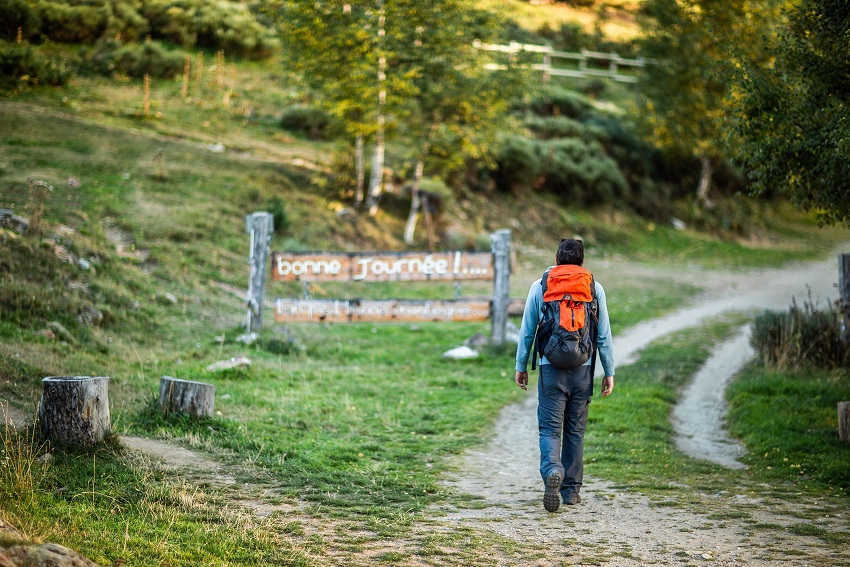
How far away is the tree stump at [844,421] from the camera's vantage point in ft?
27.9

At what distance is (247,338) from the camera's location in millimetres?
12719

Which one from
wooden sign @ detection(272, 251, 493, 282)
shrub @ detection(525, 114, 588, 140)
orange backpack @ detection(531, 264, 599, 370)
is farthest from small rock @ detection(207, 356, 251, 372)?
shrub @ detection(525, 114, 588, 140)

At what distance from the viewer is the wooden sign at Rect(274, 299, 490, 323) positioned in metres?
13.0

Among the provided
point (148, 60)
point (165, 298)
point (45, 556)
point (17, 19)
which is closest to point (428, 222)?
point (165, 298)

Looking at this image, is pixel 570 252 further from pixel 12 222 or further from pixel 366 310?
pixel 12 222

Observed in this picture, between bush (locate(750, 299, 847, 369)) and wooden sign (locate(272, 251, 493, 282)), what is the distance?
4.85 meters

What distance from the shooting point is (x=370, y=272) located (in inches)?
526

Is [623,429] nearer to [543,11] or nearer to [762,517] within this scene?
[762,517]

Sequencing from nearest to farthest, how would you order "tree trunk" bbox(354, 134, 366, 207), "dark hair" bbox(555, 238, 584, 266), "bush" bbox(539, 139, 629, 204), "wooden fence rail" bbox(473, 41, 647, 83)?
1. "dark hair" bbox(555, 238, 584, 266)
2. "tree trunk" bbox(354, 134, 366, 207)
3. "bush" bbox(539, 139, 629, 204)
4. "wooden fence rail" bbox(473, 41, 647, 83)

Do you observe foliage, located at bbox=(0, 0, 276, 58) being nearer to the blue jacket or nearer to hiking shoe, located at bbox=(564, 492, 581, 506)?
the blue jacket

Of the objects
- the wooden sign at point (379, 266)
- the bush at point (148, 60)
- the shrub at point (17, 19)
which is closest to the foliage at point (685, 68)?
the bush at point (148, 60)

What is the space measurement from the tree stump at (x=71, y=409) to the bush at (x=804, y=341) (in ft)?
32.7

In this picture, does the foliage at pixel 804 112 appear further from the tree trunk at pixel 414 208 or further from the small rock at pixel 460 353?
the tree trunk at pixel 414 208

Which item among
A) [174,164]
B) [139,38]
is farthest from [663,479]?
[139,38]
